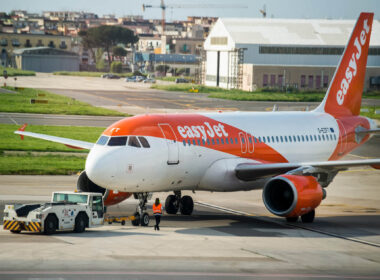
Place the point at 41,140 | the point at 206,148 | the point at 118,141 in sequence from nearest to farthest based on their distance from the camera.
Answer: the point at 118,141, the point at 206,148, the point at 41,140

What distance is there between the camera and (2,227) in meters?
36.2

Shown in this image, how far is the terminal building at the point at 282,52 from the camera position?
15950 cm

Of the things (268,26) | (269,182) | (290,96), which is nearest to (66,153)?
(269,182)

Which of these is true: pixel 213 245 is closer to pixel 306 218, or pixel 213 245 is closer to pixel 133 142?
pixel 133 142

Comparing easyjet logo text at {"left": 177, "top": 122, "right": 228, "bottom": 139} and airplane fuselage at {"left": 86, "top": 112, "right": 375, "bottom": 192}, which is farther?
easyjet logo text at {"left": 177, "top": 122, "right": 228, "bottom": 139}

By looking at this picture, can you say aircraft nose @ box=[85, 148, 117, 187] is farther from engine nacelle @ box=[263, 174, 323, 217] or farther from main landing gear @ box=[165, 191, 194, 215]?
engine nacelle @ box=[263, 174, 323, 217]

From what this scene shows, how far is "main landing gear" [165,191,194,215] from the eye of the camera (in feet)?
139

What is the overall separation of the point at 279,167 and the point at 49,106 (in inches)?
2870

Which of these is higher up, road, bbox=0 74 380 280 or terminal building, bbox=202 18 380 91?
terminal building, bbox=202 18 380 91

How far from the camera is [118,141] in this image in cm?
→ 3653

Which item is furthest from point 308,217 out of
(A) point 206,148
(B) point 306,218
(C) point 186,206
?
(C) point 186,206

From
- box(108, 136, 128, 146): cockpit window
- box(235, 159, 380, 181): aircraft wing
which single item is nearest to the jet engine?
box(108, 136, 128, 146): cockpit window

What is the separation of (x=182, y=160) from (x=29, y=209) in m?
8.12

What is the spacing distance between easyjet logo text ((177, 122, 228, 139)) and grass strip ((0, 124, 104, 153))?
28284mm
